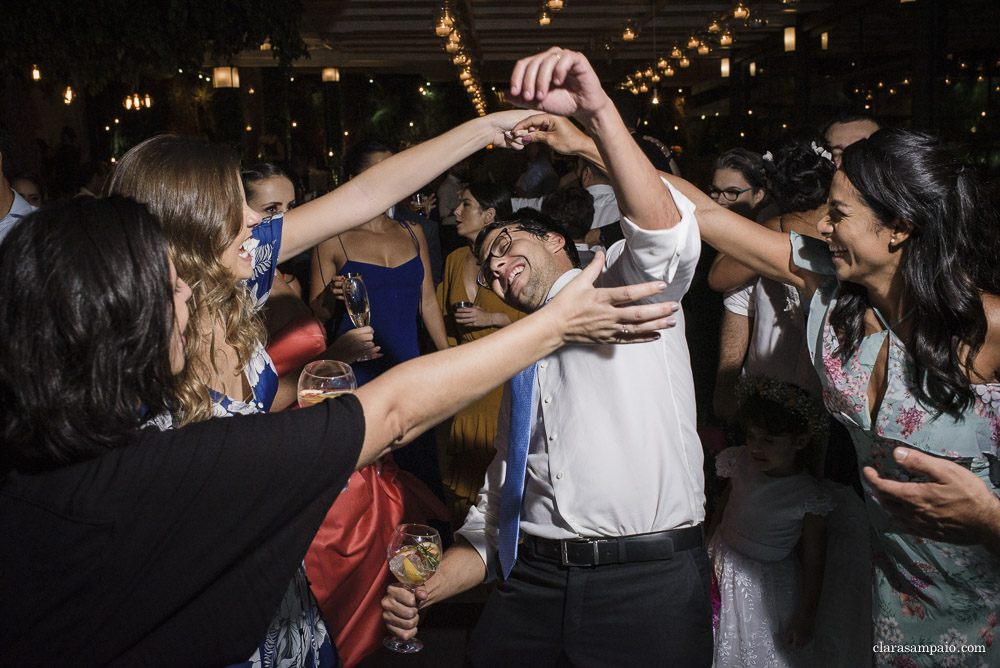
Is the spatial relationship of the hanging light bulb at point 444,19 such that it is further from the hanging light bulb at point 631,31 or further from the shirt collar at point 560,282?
the shirt collar at point 560,282

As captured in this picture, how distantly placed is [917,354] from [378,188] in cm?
130

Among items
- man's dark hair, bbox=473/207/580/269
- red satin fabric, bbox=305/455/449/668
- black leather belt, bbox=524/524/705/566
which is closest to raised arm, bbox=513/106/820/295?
man's dark hair, bbox=473/207/580/269

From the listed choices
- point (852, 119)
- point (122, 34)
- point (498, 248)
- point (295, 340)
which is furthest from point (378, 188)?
point (122, 34)

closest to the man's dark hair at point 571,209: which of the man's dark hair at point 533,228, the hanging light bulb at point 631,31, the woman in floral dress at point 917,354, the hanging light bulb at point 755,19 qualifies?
the man's dark hair at point 533,228

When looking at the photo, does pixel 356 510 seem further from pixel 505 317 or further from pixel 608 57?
pixel 608 57

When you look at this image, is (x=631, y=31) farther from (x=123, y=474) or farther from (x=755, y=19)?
(x=123, y=474)

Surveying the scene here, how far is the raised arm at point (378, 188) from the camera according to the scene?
1982 millimetres

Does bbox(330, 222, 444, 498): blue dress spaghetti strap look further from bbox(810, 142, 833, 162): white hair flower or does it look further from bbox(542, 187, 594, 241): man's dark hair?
bbox(810, 142, 833, 162): white hair flower

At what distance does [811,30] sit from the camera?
992 cm

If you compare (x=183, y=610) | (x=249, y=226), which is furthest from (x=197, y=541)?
(x=249, y=226)

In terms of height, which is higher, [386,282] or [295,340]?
[295,340]

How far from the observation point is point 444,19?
771 cm

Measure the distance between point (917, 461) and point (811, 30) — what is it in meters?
10.0

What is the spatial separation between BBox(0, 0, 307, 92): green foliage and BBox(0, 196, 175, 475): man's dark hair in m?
4.70
